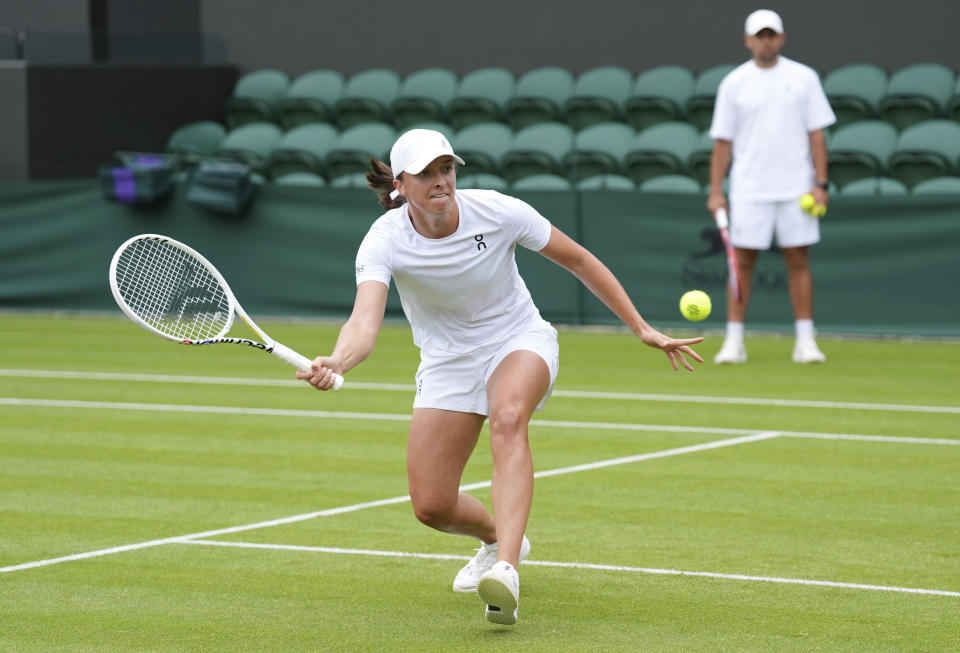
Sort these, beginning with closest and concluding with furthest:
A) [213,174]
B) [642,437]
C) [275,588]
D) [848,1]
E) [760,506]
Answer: [275,588] → [760,506] → [642,437] → [213,174] → [848,1]

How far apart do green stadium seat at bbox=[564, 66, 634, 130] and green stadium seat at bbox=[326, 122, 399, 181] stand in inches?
83.6

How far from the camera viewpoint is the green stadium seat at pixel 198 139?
19984 millimetres

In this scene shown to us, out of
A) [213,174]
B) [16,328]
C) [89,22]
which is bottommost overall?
[16,328]

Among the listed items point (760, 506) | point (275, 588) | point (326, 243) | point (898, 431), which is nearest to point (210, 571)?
point (275, 588)

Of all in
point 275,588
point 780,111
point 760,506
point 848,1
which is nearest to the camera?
point 275,588

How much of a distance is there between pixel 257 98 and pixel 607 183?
6.33 m

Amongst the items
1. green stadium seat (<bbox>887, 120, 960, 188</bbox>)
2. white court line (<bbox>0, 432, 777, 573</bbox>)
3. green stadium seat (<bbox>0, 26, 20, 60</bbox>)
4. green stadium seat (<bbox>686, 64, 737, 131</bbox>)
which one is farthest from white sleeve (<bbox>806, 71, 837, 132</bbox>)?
green stadium seat (<bbox>0, 26, 20, 60</bbox>)

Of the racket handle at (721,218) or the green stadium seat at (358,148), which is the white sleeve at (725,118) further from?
the green stadium seat at (358,148)

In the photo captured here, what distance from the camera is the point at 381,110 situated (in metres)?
19.9

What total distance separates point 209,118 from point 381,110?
2.77m

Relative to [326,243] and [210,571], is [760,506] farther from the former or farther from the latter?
[326,243]

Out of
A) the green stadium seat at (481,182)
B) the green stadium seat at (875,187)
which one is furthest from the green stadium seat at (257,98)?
the green stadium seat at (875,187)

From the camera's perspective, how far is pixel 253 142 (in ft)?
64.5

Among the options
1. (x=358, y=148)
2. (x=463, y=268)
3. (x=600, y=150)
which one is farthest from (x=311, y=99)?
(x=463, y=268)
